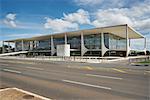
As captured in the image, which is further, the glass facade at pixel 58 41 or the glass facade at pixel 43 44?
the glass facade at pixel 43 44

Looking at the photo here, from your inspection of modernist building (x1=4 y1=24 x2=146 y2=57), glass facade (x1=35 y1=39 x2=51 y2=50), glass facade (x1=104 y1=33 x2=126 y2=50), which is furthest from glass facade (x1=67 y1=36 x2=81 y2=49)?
glass facade (x1=35 y1=39 x2=51 y2=50)

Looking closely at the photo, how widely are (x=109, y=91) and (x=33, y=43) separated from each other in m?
92.1

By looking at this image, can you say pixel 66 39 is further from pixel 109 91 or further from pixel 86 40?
pixel 109 91

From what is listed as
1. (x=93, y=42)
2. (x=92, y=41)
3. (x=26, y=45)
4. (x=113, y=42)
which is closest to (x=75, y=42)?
(x=92, y=41)

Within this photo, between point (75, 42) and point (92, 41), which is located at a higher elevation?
point (92, 41)

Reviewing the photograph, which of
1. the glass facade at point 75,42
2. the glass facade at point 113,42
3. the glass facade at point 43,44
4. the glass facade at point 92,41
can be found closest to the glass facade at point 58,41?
the glass facade at point 43,44

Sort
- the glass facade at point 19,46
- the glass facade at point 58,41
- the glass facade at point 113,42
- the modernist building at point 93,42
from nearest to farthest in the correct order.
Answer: the modernist building at point 93,42 → the glass facade at point 113,42 → the glass facade at point 58,41 → the glass facade at point 19,46

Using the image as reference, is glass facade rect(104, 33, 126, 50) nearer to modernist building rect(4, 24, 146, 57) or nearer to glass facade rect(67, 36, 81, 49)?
modernist building rect(4, 24, 146, 57)

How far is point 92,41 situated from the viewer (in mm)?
67000

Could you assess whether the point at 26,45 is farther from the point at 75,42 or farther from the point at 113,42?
the point at 113,42

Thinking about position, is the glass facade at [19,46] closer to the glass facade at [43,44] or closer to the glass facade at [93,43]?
the glass facade at [43,44]

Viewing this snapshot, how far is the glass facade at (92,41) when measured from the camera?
65062 mm

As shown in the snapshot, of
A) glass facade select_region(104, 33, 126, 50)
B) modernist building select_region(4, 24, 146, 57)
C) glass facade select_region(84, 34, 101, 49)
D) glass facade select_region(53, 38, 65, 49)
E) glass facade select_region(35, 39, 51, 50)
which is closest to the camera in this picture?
modernist building select_region(4, 24, 146, 57)

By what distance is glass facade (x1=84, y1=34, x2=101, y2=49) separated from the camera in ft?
213
